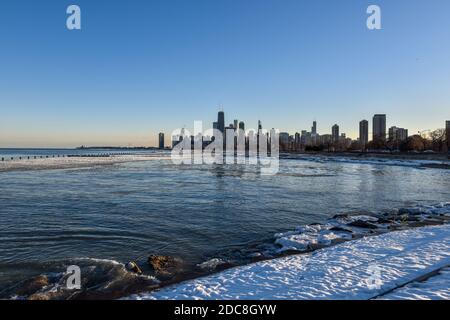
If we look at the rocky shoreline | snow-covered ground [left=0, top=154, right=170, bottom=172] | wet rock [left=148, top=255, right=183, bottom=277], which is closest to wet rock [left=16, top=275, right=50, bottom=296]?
the rocky shoreline

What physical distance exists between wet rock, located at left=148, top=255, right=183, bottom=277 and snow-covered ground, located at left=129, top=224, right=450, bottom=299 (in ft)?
3.95

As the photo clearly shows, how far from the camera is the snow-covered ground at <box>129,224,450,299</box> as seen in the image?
7.05 meters

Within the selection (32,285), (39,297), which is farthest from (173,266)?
(32,285)

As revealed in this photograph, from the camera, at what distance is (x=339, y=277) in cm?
796

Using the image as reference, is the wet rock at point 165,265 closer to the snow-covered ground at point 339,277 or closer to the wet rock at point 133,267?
the wet rock at point 133,267

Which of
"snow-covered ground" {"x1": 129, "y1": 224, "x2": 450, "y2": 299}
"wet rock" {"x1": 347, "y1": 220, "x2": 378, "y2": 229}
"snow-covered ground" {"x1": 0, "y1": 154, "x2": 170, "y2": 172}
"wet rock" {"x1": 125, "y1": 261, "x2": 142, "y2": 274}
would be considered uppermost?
"snow-covered ground" {"x1": 0, "y1": 154, "x2": 170, "y2": 172}

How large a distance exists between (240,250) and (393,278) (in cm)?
498

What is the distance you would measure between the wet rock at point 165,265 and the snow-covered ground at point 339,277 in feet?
3.95

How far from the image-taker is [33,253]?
417 inches

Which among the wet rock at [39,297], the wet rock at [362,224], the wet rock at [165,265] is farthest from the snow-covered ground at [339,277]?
the wet rock at [362,224]

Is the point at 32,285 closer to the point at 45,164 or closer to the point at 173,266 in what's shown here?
the point at 173,266

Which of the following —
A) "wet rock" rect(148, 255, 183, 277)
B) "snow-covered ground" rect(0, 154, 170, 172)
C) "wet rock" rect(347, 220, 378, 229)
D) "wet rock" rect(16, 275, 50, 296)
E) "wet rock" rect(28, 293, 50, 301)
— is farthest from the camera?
"snow-covered ground" rect(0, 154, 170, 172)

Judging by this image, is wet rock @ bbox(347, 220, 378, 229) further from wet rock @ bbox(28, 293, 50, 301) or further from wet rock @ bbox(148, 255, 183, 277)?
wet rock @ bbox(28, 293, 50, 301)

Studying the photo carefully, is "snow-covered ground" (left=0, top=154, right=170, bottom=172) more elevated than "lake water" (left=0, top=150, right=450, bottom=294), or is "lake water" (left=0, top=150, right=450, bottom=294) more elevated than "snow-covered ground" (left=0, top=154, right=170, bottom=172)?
"snow-covered ground" (left=0, top=154, right=170, bottom=172)
